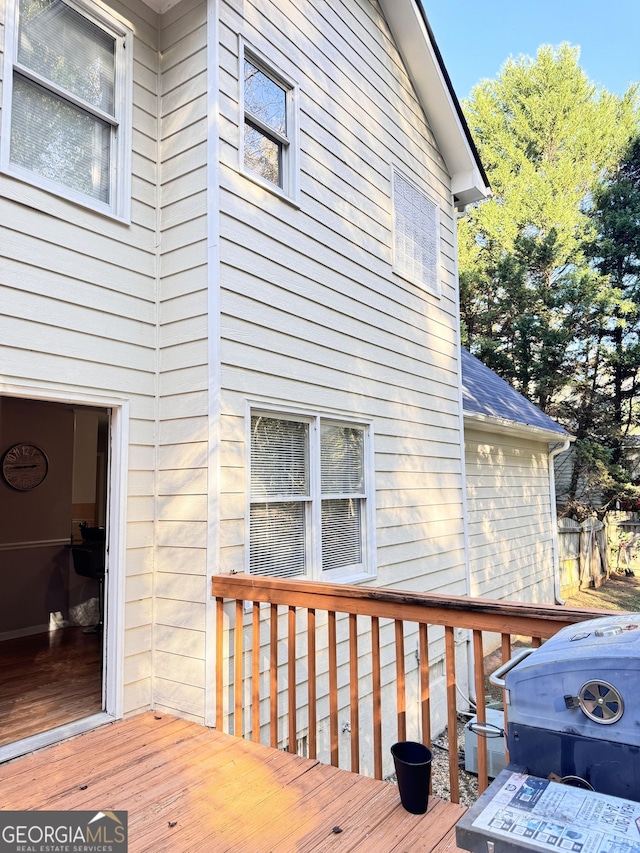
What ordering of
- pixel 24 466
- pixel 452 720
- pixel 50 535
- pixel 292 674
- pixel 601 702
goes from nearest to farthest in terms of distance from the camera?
pixel 601 702
pixel 452 720
pixel 292 674
pixel 24 466
pixel 50 535

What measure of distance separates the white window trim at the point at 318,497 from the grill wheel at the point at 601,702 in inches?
92.3

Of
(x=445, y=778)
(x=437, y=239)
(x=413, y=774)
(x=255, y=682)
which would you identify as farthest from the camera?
(x=437, y=239)

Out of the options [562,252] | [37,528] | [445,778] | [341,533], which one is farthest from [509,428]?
[562,252]

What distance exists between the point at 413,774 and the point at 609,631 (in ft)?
3.78

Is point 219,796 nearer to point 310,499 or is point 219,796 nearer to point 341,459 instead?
point 310,499

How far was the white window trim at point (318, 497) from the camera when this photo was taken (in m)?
3.68

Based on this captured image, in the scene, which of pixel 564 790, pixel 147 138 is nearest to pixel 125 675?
pixel 564 790

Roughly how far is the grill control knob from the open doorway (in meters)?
4.02

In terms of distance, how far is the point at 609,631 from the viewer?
1646 mm

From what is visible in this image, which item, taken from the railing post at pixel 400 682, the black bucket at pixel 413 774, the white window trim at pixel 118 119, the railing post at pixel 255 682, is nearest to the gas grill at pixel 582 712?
the black bucket at pixel 413 774

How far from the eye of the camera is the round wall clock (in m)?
5.68

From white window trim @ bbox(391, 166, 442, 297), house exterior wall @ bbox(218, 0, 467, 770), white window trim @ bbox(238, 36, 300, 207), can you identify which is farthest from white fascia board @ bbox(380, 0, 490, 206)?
white window trim @ bbox(238, 36, 300, 207)

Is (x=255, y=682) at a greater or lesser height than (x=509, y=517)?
lesser

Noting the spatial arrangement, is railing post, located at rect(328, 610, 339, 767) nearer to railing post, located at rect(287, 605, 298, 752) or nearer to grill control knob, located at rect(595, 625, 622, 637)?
railing post, located at rect(287, 605, 298, 752)
